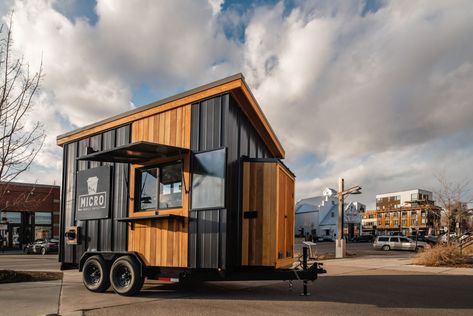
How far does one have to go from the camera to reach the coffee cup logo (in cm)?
985

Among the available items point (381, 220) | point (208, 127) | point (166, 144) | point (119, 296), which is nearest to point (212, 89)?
point (208, 127)

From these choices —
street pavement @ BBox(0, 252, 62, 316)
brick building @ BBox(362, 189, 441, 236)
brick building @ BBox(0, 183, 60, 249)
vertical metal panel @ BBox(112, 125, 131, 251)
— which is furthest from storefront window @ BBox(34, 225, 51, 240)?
brick building @ BBox(362, 189, 441, 236)

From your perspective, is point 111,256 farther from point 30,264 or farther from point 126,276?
point 30,264

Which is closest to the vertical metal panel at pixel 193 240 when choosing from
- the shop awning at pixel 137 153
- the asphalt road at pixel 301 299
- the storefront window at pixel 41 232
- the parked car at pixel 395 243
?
the asphalt road at pixel 301 299

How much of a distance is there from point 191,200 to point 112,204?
92.2 inches

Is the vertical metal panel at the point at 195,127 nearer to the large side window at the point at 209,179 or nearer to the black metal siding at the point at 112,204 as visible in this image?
the large side window at the point at 209,179

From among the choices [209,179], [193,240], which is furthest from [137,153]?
[193,240]

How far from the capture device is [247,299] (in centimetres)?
812

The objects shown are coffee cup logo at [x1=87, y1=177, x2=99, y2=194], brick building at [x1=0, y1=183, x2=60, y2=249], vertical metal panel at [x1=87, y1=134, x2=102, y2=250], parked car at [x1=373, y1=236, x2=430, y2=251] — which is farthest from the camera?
brick building at [x1=0, y1=183, x2=60, y2=249]

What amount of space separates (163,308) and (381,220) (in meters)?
105

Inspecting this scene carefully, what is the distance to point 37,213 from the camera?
43.8m

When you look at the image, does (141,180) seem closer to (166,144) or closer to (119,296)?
(166,144)

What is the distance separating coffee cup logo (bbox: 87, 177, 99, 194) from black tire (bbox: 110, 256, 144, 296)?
2105 millimetres

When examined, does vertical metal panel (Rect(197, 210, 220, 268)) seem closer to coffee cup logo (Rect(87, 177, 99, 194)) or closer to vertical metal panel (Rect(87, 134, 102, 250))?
vertical metal panel (Rect(87, 134, 102, 250))
